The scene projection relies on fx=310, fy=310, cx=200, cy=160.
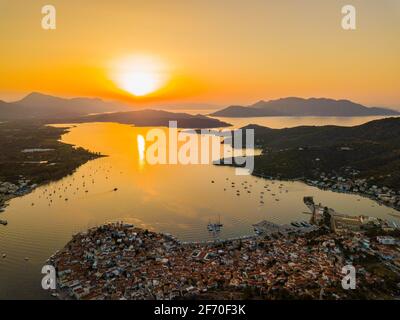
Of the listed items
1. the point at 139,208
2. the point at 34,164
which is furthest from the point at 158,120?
the point at 139,208

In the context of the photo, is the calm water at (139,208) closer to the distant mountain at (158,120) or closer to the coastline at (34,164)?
the coastline at (34,164)

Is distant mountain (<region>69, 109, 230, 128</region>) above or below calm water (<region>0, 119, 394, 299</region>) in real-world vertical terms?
above

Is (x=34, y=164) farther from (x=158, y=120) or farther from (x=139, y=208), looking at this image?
(x=158, y=120)

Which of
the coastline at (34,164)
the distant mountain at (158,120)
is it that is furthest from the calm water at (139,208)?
the distant mountain at (158,120)

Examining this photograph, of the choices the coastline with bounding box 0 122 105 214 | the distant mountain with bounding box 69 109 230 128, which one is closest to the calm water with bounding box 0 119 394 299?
the coastline with bounding box 0 122 105 214

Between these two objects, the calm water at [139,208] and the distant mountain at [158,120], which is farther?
the distant mountain at [158,120]

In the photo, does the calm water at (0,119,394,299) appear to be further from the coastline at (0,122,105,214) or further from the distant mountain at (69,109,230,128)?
the distant mountain at (69,109,230,128)

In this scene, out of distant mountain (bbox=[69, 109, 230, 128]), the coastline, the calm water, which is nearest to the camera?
the calm water
